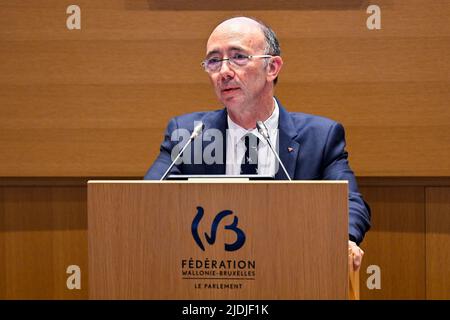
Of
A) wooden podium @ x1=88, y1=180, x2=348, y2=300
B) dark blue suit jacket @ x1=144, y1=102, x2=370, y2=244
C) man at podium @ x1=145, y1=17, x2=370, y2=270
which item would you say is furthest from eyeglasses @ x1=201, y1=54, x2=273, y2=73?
wooden podium @ x1=88, y1=180, x2=348, y2=300

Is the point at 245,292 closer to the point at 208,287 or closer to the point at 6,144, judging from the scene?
the point at 208,287

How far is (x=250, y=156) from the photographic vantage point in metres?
2.07

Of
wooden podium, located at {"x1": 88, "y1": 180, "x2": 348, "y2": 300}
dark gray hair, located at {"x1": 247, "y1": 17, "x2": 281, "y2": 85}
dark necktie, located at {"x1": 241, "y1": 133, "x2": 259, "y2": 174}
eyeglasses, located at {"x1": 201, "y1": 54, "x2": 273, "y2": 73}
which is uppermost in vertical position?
dark gray hair, located at {"x1": 247, "y1": 17, "x2": 281, "y2": 85}

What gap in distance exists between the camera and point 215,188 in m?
1.42

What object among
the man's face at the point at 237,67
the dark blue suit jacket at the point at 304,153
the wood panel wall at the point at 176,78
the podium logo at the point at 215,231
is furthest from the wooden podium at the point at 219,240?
the wood panel wall at the point at 176,78

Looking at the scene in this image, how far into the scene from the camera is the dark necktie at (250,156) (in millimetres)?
2045

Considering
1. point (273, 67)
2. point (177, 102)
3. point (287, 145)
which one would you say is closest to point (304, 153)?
point (287, 145)

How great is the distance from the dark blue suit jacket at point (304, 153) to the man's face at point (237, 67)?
0.10 m

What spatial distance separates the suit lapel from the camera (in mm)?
2020

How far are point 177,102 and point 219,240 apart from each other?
48.9 inches

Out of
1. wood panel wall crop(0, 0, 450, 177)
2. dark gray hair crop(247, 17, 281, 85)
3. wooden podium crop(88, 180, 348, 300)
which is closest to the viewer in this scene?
wooden podium crop(88, 180, 348, 300)

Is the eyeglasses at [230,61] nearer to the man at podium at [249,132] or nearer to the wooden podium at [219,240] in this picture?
the man at podium at [249,132]

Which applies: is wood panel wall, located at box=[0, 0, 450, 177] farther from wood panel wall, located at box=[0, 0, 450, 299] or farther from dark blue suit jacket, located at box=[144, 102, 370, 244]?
dark blue suit jacket, located at box=[144, 102, 370, 244]

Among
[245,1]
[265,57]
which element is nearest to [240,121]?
[265,57]
